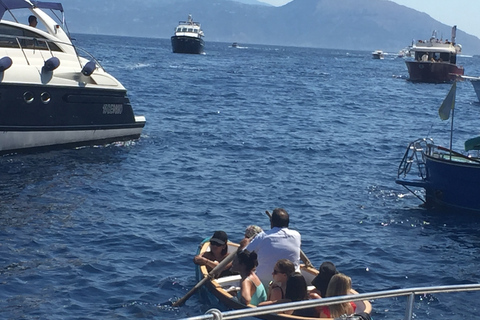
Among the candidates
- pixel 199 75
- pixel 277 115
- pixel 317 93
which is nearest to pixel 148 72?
pixel 199 75

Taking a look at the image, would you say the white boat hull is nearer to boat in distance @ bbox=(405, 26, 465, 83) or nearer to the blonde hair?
the blonde hair

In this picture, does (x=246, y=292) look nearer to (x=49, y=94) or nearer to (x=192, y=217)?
(x=192, y=217)

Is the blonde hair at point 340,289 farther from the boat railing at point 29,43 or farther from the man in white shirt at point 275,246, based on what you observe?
the boat railing at point 29,43

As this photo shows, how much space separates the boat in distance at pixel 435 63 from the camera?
226 ft

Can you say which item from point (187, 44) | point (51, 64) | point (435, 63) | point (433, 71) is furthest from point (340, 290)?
point (187, 44)

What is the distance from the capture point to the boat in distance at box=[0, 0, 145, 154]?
19.7m

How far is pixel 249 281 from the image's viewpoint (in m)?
10.0

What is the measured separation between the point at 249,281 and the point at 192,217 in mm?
6780

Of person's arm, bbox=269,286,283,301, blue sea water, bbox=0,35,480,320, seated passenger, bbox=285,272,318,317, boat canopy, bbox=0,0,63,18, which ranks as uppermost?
boat canopy, bbox=0,0,63,18

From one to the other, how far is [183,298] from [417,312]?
367 cm

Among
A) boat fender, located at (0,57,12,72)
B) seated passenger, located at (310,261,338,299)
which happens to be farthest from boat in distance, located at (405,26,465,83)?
seated passenger, located at (310,261,338,299)

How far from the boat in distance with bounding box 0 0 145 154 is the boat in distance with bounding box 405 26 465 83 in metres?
50.4

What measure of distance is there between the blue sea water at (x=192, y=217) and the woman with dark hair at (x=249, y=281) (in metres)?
1.59

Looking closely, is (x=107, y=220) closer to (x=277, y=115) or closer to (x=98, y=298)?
(x=98, y=298)
